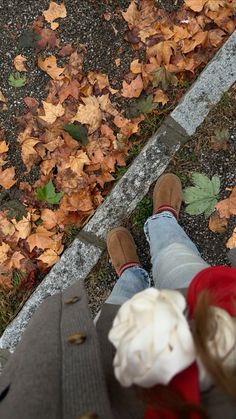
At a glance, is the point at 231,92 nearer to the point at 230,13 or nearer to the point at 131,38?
the point at 230,13

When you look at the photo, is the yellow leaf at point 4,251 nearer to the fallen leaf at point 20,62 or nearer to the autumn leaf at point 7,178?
the autumn leaf at point 7,178

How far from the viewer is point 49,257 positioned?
2.73 metres

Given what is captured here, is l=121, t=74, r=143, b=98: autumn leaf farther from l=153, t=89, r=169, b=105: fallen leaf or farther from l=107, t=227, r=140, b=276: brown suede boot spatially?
l=107, t=227, r=140, b=276: brown suede boot

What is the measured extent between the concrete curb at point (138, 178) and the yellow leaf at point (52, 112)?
0.49 m

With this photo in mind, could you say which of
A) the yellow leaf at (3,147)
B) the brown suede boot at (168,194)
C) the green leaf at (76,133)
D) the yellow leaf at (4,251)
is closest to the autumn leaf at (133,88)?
the green leaf at (76,133)

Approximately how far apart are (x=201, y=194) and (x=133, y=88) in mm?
653

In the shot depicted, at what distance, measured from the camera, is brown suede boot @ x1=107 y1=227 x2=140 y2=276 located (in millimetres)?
2570

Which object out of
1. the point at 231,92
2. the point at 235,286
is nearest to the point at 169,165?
the point at 231,92

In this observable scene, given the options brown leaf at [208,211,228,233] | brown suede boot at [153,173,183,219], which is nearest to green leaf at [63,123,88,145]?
brown suede boot at [153,173,183,219]

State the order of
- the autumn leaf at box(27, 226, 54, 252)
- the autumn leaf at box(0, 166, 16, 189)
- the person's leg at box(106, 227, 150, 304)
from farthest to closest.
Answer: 1. the autumn leaf at box(0, 166, 16, 189)
2. the autumn leaf at box(27, 226, 54, 252)
3. the person's leg at box(106, 227, 150, 304)

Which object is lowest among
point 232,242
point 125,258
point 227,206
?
point 232,242

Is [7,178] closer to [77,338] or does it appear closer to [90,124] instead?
[90,124]

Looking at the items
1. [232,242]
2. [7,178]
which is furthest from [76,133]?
[232,242]

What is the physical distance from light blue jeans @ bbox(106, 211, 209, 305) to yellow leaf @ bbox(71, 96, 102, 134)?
573 mm
